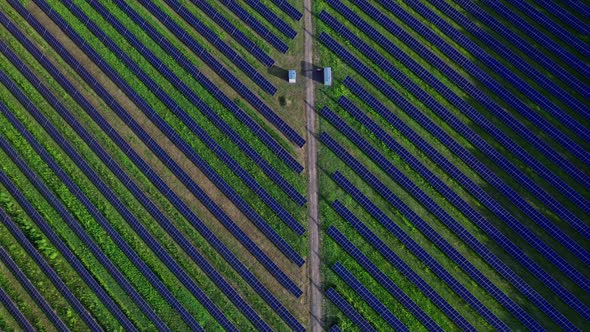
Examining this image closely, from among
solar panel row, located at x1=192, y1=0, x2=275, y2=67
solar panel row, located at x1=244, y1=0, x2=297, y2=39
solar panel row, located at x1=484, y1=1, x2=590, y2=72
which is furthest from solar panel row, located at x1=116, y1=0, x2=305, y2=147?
solar panel row, located at x1=484, y1=1, x2=590, y2=72

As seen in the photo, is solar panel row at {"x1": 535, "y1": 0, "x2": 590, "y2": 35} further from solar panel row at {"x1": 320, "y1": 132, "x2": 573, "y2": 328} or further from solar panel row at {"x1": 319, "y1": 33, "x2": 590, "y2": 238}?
solar panel row at {"x1": 320, "y1": 132, "x2": 573, "y2": 328}

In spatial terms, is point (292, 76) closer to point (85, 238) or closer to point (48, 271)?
point (85, 238)

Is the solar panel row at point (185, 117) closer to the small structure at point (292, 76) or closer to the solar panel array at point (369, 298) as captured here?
the solar panel array at point (369, 298)

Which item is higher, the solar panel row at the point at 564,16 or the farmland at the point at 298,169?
the solar panel row at the point at 564,16

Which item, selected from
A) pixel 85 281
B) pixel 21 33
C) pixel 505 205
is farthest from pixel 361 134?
pixel 21 33

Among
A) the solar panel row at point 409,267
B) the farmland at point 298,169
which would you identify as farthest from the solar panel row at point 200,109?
the solar panel row at point 409,267

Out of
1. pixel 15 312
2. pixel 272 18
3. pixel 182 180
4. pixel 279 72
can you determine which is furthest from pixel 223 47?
pixel 15 312
